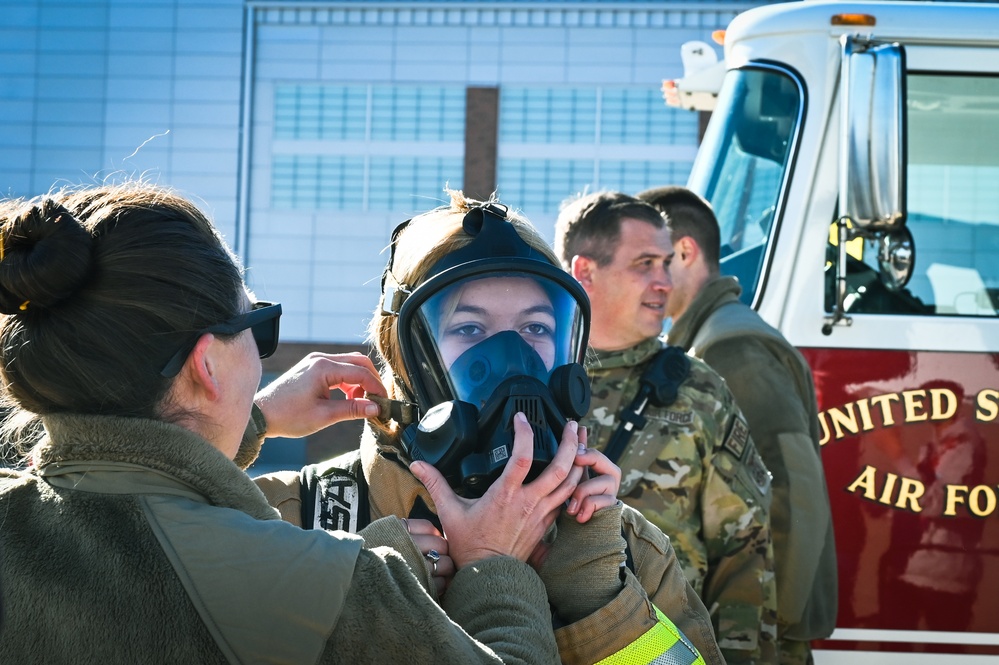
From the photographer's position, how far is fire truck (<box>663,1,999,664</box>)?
3.74 m

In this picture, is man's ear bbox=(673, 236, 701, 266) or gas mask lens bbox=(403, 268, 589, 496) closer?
gas mask lens bbox=(403, 268, 589, 496)

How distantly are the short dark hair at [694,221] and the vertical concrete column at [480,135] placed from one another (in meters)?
15.1

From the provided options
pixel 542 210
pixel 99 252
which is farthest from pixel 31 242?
pixel 542 210

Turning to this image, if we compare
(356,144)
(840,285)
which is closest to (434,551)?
(840,285)

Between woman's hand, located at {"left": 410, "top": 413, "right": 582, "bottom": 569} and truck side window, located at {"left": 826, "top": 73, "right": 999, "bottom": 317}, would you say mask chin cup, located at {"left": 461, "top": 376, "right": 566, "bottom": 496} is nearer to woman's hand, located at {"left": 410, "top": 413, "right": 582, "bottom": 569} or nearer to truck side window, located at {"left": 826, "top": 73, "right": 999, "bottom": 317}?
woman's hand, located at {"left": 410, "top": 413, "right": 582, "bottom": 569}

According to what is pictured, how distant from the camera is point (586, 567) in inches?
71.3

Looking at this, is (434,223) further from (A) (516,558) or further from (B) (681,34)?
(B) (681,34)

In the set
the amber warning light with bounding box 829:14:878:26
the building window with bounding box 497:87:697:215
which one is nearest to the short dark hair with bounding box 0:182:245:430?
the amber warning light with bounding box 829:14:878:26

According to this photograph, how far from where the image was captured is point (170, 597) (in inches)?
55.9

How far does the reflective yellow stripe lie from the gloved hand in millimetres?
84

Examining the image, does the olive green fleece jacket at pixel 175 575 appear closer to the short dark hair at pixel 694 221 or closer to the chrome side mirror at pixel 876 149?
the chrome side mirror at pixel 876 149

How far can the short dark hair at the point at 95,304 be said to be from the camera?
61.0 inches

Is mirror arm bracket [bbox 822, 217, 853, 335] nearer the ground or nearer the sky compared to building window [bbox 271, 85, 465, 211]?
nearer the ground

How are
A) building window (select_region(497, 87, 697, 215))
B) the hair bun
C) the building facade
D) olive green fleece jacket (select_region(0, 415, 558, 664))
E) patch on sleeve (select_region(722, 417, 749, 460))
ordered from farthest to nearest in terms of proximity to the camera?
the building facade, building window (select_region(497, 87, 697, 215)), patch on sleeve (select_region(722, 417, 749, 460)), the hair bun, olive green fleece jacket (select_region(0, 415, 558, 664))
